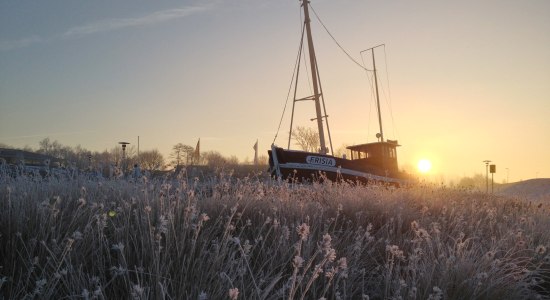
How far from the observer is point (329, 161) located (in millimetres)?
19766

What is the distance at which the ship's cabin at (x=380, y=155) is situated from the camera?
72.0 ft

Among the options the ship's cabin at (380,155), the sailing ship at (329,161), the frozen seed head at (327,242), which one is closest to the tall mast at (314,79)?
the sailing ship at (329,161)

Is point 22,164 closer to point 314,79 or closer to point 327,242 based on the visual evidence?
point 327,242

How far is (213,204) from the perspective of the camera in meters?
5.64

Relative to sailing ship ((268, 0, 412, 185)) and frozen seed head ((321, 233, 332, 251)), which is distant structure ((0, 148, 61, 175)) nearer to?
frozen seed head ((321, 233, 332, 251))

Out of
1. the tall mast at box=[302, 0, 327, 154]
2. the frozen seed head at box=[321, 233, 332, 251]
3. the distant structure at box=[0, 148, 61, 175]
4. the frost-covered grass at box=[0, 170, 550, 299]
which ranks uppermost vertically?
the tall mast at box=[302, 0, 327, 154]

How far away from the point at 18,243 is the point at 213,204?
2351 mm

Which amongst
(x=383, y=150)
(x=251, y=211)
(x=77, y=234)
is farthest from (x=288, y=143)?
(x=77, y=234)

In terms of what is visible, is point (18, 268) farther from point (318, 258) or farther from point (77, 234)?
point (318, 258)

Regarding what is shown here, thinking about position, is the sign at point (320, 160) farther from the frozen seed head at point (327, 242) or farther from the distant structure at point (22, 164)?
the frozen seed head at point (327, 242)

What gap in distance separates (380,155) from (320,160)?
4.11 m

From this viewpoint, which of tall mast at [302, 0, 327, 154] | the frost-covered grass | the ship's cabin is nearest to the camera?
the frost-covered grass

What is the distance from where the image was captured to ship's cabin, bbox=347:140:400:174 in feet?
72.0

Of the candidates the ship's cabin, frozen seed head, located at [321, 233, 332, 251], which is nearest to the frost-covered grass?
frozen seed head, located at [321, 233, 332, 251]
